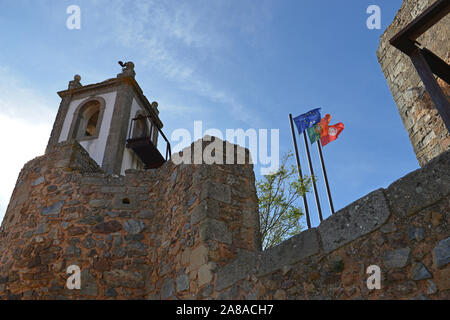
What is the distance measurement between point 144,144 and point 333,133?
7.53 m

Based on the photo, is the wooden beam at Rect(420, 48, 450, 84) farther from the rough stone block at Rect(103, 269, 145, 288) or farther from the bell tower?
the bell tower

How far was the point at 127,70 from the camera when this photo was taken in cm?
1548

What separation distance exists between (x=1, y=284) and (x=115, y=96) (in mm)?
11383

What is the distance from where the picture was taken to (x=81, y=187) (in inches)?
193

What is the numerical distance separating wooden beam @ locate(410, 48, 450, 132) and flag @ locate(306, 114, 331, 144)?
523 cm

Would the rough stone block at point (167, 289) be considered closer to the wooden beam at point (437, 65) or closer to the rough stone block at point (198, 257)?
the rough stone block at point (198, 257)

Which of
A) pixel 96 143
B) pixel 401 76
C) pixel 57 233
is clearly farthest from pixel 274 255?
pixel 96 143

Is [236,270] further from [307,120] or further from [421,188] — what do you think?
[307,120]

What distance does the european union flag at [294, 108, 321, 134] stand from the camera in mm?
9695


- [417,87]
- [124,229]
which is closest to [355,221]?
[124,229]

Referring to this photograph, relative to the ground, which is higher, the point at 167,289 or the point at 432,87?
the point at 432,87

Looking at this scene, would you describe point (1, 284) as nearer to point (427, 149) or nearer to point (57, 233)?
point (57, 233)

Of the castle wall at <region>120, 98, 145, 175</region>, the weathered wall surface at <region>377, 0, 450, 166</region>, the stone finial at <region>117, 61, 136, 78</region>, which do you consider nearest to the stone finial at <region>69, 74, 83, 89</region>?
the stone finial at <region>117, 61, 136, 78</region>

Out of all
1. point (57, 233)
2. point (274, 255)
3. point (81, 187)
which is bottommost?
point (274, 255)
